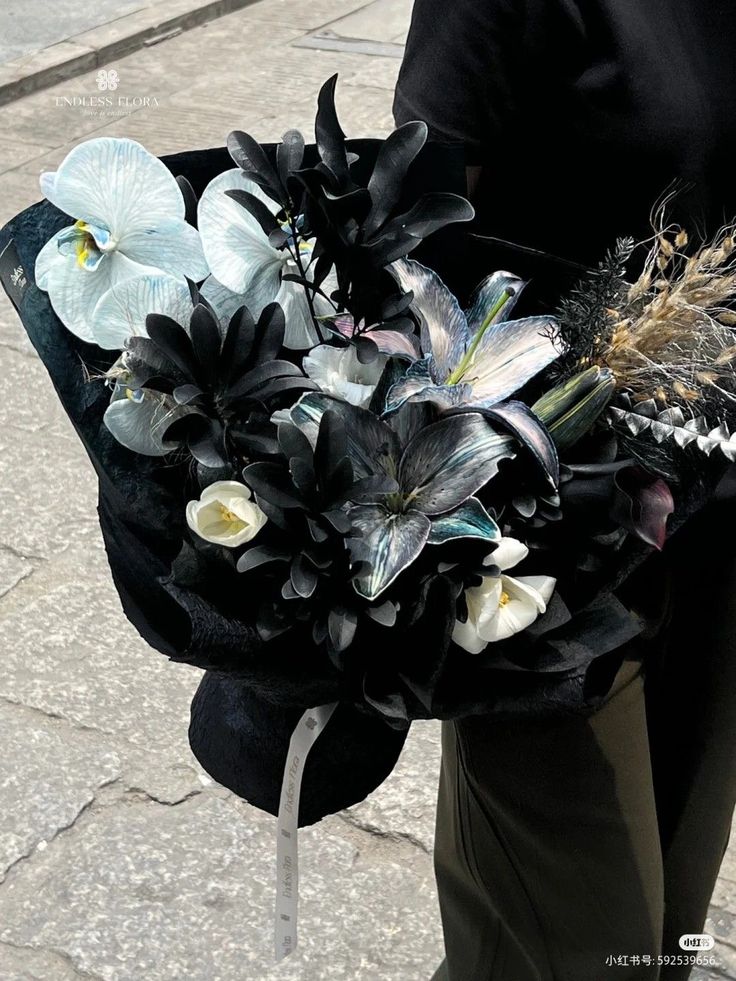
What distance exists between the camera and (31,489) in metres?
3.46

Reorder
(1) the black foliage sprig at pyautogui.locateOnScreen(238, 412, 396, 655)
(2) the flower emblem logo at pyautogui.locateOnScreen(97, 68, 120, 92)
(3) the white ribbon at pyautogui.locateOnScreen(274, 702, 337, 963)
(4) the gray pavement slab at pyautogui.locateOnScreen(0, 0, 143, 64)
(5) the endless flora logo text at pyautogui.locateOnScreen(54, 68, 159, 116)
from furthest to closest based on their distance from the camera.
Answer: (4) the gray pavement slab at pyautogui.locateOnScreen(0, 0, 143, 64)
(2) the flower emblem logo at pyautogui.locateOnScreen(97, 68, 120, 92)
(5) the endless flora logo text at pyautogui.locateOnScreen(54, 68, 159, 116)
(3) the white ribbon at pyautogui.locateOnScreen(274, 702, 337, 963)
(1) the black foliage sprig at pyautogui.locateOnScreen(238, 412, 396, 655)

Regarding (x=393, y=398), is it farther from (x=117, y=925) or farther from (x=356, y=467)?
(x=117, y=925)

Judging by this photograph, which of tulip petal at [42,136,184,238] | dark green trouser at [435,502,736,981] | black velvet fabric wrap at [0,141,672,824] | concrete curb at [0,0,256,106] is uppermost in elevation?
tulip petal at [42,136,184,238]

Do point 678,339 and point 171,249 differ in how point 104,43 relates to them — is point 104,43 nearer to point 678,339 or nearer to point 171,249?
point 171,249

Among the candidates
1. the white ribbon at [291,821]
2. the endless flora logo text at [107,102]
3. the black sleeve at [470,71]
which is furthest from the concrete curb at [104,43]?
the white ribbon at [291,821]

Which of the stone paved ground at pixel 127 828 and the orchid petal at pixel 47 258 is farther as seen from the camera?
the stone paved ground at pixel 127 828

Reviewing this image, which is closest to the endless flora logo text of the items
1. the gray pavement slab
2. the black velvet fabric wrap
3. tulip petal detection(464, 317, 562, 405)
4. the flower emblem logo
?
the flower emblem logo

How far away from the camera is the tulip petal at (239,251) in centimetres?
109

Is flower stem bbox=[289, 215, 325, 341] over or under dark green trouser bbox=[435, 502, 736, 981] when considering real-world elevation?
over

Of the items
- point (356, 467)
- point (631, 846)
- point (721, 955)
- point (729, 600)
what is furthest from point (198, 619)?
point (721, 955)

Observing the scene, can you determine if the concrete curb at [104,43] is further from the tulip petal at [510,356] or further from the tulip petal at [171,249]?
the tulip petal at [510,356]

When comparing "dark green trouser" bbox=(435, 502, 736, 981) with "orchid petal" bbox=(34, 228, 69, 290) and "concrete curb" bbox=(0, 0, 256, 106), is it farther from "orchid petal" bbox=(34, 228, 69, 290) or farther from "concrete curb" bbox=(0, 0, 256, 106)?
"concrete curb" bbox=(0, 0, 256, 106)

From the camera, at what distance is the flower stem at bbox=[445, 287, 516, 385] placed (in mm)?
1115

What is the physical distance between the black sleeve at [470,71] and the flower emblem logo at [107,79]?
6098mm
